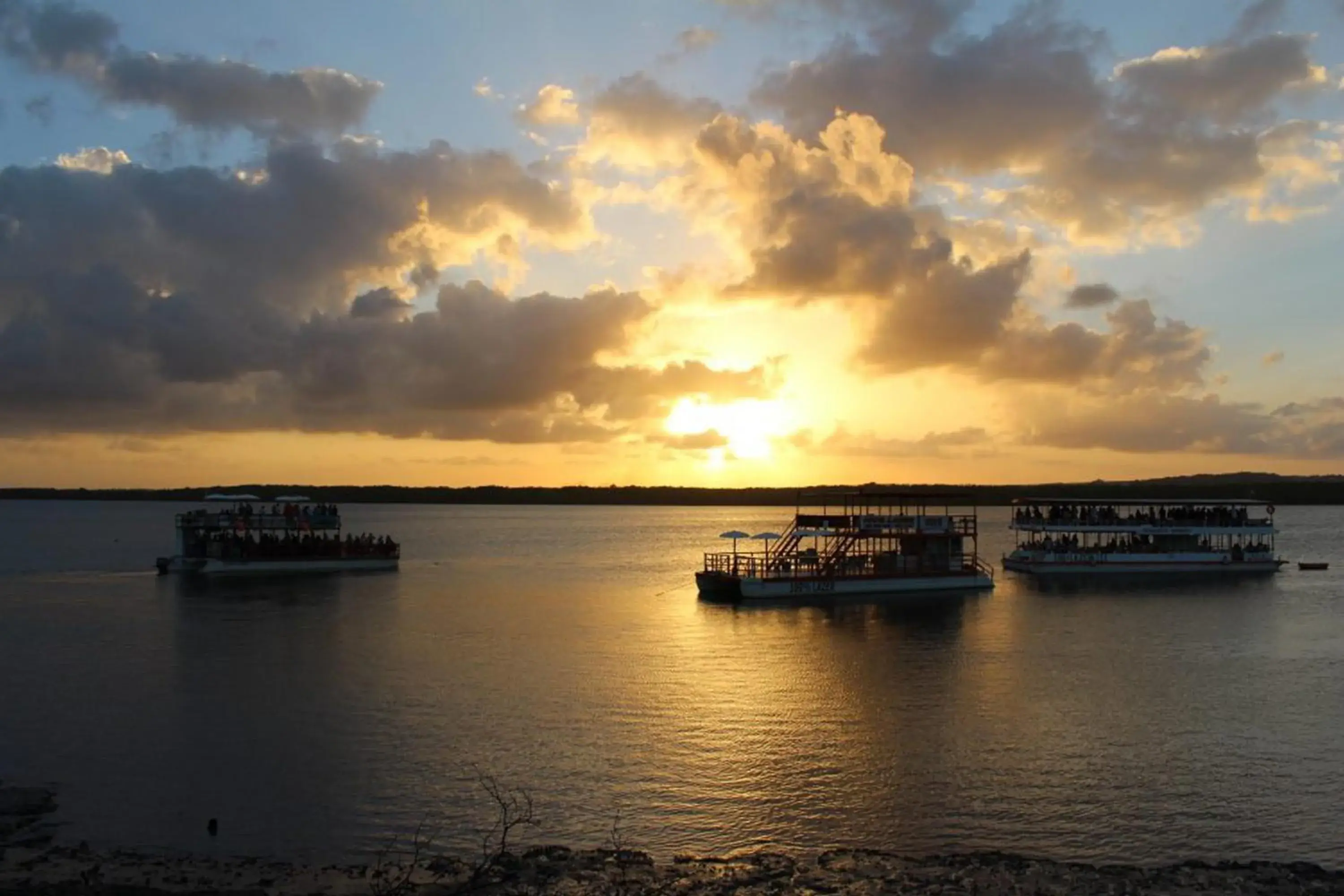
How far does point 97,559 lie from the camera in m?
108

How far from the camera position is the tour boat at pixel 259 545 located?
8462 cm

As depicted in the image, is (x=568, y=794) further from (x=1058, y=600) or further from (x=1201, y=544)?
(x=1201, y=544)

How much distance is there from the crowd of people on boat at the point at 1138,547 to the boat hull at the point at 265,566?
2225 inches

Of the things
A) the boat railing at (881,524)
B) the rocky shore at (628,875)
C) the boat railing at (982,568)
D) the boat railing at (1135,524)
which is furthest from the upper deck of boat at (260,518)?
the rocky shore at (628,875)

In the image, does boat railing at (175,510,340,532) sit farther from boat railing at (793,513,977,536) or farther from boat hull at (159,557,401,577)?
boat railing at (793,513,977,536)

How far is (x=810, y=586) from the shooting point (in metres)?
68.4

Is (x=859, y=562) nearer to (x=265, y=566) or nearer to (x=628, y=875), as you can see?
(x=265, y=566)

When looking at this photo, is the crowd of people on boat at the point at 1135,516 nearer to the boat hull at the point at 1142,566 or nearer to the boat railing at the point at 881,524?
the boat hull at the point at 1142,566

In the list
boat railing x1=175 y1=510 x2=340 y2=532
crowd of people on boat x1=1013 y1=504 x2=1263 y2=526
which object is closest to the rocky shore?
boat railing x1=175 y1=510 x2=340 y2=532

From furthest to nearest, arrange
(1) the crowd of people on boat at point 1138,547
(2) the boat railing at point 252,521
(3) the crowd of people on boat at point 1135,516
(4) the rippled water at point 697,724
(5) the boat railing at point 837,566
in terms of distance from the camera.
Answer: (3) the crowd of people on boat at point 1135,516 → (1) the crowd of people on boat at point 1138,547 → (2) the boat railing at point 252,521 → (5) the boat railing at point 837,566 → (4) the rippled water at point 697,724

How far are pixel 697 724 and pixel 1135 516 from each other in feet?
242

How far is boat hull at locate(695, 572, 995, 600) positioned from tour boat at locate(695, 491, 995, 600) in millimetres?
39

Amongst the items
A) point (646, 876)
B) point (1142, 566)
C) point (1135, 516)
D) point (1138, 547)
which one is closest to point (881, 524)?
point (1142, 566)

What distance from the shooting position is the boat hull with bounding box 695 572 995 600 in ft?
221
